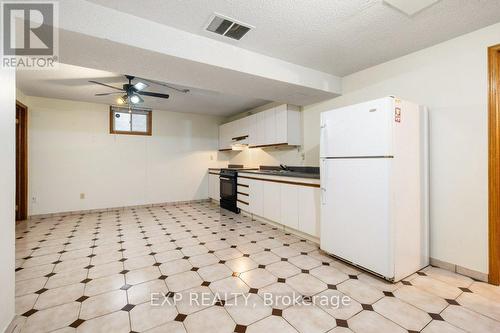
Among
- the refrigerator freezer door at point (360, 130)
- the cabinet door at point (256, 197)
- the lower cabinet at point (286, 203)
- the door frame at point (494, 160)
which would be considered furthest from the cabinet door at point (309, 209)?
the door frame at point (494, 160)

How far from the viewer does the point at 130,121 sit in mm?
5551

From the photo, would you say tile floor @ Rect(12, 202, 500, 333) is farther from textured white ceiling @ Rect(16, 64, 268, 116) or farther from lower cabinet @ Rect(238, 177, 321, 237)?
textured white ceiling @ Rect(16, 64, 268, 116)

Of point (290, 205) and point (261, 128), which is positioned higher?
point (261, 128)

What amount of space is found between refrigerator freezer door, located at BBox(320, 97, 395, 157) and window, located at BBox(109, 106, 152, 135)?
15.1 feet

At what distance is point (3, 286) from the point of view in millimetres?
1452

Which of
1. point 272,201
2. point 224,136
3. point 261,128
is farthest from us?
point 224,136

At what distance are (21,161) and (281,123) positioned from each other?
16.4ft

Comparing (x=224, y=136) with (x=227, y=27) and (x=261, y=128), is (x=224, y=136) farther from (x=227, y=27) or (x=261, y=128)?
(x=227, y=27)

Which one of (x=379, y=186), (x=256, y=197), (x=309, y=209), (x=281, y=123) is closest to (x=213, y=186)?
(x=256, y=197)

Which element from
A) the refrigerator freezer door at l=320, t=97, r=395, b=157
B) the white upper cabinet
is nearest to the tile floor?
the refrigerator freezer door at l=320, t=97, r=395, b=157

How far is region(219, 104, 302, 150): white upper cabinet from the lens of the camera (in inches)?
163

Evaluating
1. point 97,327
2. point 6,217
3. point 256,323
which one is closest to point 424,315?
point 256,323

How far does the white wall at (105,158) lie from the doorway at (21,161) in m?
0.18

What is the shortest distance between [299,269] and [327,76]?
8.74 ft
